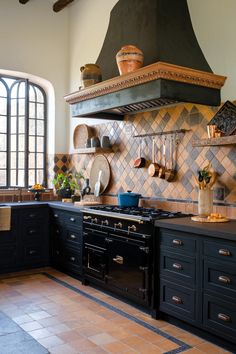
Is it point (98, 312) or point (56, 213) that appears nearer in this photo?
point (98, 312)

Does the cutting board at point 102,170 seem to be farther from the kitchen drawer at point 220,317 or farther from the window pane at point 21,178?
the kitchen drawer at point 220,317

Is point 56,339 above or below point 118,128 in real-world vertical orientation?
below

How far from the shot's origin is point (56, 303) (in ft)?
11.9

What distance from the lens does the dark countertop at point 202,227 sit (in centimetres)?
262

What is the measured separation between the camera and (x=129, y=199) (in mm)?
4098

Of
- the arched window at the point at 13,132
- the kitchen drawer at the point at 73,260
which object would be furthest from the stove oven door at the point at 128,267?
the arched window at the point at 13,132

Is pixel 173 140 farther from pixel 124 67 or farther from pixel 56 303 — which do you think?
pixel 56 303

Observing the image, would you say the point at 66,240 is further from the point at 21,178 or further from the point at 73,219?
the point at 21,178

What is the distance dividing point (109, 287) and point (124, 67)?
6.67 feet

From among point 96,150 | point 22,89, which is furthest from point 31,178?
point 96,150

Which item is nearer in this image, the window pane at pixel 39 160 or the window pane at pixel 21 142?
the window pane at pixel 21 142

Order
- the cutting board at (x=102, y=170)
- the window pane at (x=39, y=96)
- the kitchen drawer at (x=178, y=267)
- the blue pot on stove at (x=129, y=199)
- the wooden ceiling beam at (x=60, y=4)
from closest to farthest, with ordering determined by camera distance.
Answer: the kitchen drawer at (x=178, y=267)
the blue pot on stove at (x=129, y=199)
the cutting board at (x=102, y=170)
the wooden ceiling beam at (x=60, y=4)
the window pane at (x=39, y=96)

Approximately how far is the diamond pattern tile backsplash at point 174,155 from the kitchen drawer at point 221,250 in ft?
2.27

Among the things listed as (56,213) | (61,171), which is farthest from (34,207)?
(61,171)
